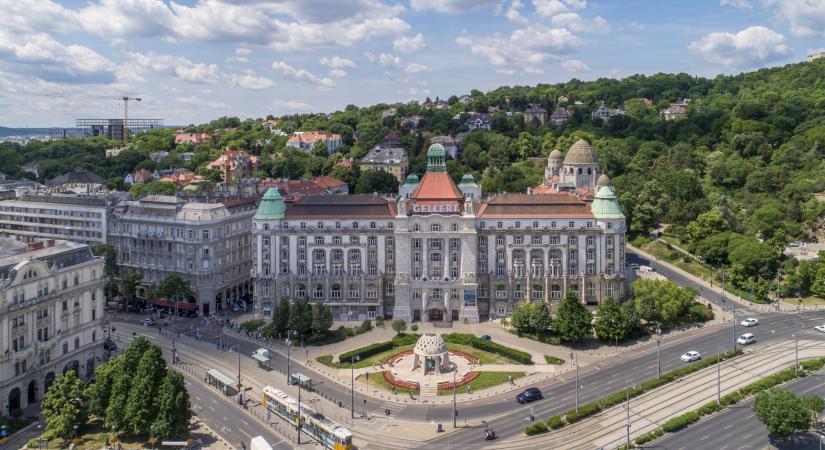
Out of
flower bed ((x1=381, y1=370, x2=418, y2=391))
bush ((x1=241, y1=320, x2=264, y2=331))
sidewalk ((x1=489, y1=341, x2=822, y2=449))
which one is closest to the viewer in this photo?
sidewalk ((x1=489, y1=341, x2=822, y2=449))

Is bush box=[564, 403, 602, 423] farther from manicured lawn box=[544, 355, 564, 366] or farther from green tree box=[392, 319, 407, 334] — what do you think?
green tree box=[392, 319, 407, 334]

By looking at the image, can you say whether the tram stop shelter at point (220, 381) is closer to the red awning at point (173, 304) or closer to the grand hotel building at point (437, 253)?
the grand hotel building at point (437, 253)

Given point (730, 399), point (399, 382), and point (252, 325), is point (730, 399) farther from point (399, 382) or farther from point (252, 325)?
point (252, 325)

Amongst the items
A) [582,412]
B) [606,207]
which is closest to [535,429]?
[582,412]

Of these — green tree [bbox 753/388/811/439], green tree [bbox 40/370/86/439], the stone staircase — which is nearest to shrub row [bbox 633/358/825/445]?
green tree [bbox 753/388/811/439]

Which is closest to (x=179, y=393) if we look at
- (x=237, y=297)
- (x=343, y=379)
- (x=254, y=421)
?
(x=254, y=421)

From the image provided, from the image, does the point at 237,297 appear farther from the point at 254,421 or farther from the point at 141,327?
the point at 254,421
